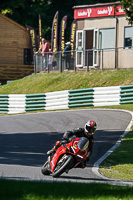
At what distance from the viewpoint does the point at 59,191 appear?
23.0 feet

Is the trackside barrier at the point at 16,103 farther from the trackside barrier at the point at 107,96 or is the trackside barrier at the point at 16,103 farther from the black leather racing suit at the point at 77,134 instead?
the black leather racing suit at the point at 77,134

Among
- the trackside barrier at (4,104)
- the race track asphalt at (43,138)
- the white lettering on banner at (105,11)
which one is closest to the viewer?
the race track asphalt at (43,138)

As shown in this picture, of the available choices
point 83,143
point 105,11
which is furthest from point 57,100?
point 83,143

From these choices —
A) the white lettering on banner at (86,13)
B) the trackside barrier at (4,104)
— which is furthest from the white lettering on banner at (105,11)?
the trackside barrier at (4,104)

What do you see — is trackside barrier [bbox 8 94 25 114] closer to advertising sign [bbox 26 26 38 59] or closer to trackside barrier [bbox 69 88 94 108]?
trackside barrier [bbox 69 88 94 108]

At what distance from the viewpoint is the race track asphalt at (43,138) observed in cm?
1019

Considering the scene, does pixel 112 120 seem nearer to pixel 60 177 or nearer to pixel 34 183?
pixel 60 177

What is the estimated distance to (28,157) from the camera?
12.3 metres

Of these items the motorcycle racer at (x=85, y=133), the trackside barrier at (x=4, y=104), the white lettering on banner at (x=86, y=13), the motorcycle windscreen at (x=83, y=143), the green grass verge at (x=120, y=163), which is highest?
the white lettering on banner at (x=86, y=13)

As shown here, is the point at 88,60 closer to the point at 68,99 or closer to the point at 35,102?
the point at 68,99

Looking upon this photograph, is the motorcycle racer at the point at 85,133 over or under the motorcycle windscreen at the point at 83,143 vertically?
over

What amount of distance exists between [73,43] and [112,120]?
18.3 metres

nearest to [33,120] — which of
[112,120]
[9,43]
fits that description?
[112,120]

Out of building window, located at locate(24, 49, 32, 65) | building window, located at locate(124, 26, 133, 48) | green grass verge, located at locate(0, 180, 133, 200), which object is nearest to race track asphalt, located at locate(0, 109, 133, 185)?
green grass verge, located at locate(0, 180, 133, 200)
